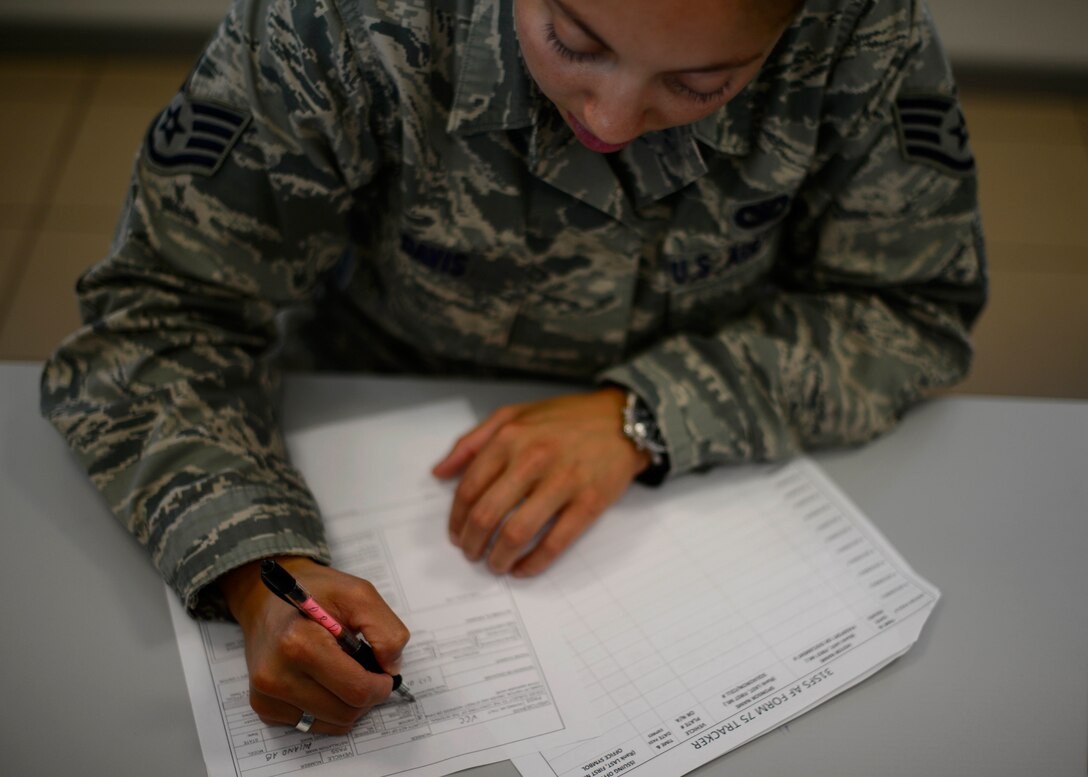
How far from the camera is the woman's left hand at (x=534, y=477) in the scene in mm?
981

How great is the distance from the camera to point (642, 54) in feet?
2.46

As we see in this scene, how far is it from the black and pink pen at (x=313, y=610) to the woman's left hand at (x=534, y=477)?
0.54 ft

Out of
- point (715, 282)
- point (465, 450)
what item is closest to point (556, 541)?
point (465, 450)

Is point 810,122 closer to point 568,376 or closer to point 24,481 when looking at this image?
point 568,376

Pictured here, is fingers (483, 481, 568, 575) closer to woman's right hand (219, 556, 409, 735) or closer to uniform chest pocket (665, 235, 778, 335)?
woman's right hand (219, 556, 409, 735)

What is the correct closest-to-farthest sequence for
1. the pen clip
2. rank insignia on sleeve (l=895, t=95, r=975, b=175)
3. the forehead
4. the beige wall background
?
the forehead → the pen clip → rank insignia on sleeve (l=895, t=95, r=975, b=175) → the beige wall background

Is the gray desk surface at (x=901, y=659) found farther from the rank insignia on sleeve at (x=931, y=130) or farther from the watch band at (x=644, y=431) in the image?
the rank insignia on sleeve at (x=931, y=130)

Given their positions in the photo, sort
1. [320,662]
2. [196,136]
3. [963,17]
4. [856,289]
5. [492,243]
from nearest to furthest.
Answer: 1. [320,662]
2. [196,136]
3. [492,243]
4. [856,289]
5. [963,17]

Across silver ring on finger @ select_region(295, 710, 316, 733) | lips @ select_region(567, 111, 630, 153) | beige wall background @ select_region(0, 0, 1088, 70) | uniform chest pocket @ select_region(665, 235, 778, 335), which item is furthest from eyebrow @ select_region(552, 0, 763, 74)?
beige wall background @ select_region(0, 0, 1088, 70)

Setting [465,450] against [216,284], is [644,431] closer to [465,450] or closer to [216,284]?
[465,450]

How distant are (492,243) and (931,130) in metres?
0.46

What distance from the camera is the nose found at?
30.8 inches

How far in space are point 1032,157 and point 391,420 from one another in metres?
2.03

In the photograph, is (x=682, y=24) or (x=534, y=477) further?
(x=534, y=477)
